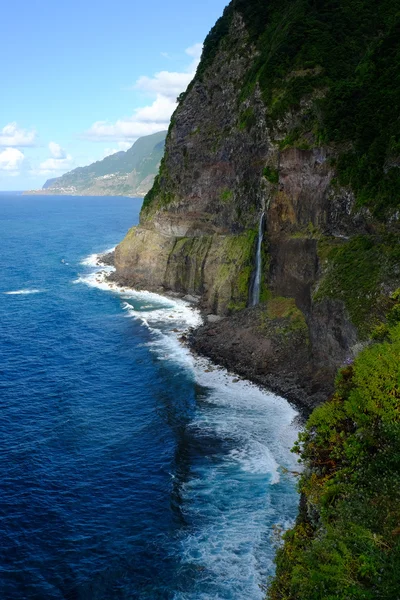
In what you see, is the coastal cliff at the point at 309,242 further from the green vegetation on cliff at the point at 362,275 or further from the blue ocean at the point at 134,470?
the blue ocean at the point at 134,470

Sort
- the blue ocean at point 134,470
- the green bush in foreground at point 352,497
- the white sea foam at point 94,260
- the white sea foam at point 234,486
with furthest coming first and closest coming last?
1. the white sea foam at point 94,260
2. the blue ocean at point 134,470
3. the white sea foam at point 234,486
4. the green bush in foreground at point 352,497

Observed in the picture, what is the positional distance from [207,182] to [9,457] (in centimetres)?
5753

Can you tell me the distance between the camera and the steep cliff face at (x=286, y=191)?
4878cm

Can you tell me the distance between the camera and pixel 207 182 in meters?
83.0

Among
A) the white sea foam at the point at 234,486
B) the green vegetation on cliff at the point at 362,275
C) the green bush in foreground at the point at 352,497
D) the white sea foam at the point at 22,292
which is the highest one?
the green vegetation on cliff at the point at 362,275

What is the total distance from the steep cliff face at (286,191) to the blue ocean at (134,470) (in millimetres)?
8172

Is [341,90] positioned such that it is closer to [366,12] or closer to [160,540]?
[366,12]

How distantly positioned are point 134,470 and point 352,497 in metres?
23.1

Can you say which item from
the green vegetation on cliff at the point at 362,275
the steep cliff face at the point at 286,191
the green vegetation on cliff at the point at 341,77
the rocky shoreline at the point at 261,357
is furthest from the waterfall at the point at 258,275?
the green vegetation on cliff at the point at 362,275

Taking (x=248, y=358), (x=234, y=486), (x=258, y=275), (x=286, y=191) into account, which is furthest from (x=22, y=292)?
(x=234, y=486)

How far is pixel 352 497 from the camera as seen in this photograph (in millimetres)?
18750

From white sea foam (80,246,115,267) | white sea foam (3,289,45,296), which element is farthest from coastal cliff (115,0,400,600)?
white sea foam (80,246,115,267)

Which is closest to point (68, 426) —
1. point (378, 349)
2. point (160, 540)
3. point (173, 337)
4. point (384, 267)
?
point (160, 540)

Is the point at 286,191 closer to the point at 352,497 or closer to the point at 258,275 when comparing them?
the point at 258,275
